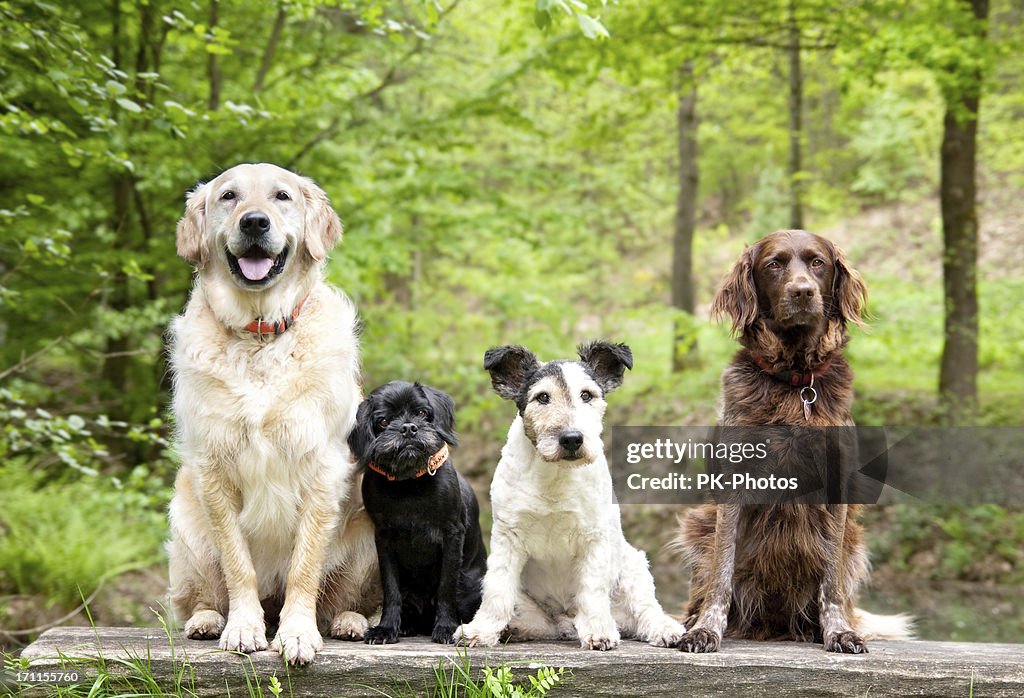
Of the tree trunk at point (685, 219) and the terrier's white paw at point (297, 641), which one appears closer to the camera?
the terrier's white paw at point (297, 641)

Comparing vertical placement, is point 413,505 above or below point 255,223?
below

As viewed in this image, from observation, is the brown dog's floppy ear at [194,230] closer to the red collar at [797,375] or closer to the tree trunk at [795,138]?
the red collar at [797,375]

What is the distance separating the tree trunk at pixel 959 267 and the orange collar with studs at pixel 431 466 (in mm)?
8892

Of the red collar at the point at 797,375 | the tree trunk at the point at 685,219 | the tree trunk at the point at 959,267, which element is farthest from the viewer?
the tree trunk at the point at 685,219

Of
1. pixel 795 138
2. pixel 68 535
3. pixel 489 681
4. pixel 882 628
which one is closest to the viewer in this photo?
pixel 489 681

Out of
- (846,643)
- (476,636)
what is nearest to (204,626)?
(476,636)

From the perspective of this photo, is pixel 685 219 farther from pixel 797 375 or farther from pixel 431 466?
pixel 431 466

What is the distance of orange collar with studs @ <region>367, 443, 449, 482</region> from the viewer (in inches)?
142

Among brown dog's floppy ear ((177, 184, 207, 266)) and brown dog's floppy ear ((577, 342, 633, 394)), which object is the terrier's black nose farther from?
brown dog's floppy ear ((177, 184, 207, 266))

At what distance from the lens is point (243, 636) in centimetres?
352

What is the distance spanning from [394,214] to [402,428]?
700 cm

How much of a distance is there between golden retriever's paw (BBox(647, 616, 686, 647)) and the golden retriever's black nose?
7.93 feet

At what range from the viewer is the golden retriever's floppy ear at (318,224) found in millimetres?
3861

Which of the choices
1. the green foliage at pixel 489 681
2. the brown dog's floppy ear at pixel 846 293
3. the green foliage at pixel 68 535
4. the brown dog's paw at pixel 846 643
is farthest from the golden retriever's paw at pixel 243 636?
the green foliage at pixel 68 535
